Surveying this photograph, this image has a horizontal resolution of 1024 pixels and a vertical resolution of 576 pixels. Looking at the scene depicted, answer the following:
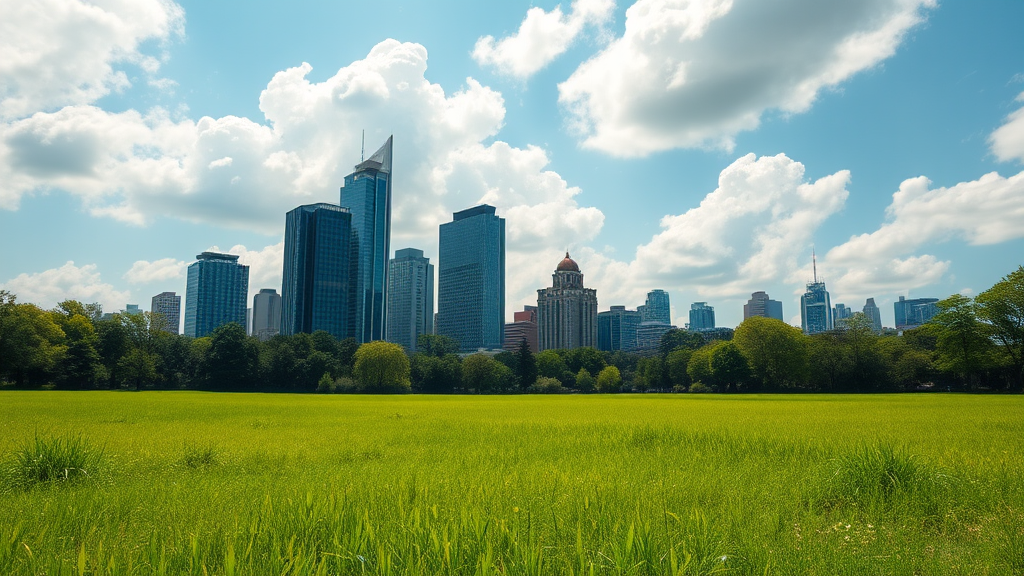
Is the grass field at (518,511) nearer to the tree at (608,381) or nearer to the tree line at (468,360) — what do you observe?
the tree line at (468,360)

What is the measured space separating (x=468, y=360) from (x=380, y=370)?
62.2 feet

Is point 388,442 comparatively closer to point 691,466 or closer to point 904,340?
point 691,466

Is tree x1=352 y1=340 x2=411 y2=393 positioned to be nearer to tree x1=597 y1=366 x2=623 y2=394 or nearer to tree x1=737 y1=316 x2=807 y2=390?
tree x1=597 y1=366 x2=623 y2=394

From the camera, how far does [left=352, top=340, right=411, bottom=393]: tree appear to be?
8619cm

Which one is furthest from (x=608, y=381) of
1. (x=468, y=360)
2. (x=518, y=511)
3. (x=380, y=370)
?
(x=518, y=511)

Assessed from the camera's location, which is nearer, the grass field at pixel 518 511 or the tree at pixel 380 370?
the grass field at pixel 518 511

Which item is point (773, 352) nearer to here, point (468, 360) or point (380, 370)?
point (468, 360)

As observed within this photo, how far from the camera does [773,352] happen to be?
3219 inches

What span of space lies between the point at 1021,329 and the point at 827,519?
80334 millimetres

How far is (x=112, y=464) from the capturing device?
977 centimetres

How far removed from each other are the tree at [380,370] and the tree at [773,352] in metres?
55.3

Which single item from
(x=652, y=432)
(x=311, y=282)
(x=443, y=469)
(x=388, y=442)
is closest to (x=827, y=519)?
(x=443, y=469)

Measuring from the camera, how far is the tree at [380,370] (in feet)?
283

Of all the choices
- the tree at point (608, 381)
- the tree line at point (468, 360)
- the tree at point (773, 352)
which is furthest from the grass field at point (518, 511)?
the tree at point (608, 381)
